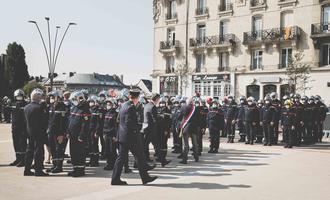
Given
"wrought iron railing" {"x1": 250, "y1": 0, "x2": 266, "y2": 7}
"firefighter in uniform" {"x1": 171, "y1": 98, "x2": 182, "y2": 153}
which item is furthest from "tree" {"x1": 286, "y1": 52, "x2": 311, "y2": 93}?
"firefighter in uniform" {"x1": 171, "y1": 98, "x2": 182, "y2": 153}

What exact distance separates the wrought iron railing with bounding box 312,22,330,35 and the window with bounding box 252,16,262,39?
5.47 metres

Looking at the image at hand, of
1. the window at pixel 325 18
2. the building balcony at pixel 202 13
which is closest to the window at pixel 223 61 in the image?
the building balcony at pixel 202 13

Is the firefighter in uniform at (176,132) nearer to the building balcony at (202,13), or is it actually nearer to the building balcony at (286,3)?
the building balcony at (286,3)

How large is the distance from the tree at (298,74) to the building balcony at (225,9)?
10.2 m

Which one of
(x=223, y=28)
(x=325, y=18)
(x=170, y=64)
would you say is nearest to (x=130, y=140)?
(x=325, y=18)

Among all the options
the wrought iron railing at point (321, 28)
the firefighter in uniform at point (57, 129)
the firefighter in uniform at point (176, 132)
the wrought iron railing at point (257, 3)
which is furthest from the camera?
the wrought iron railing at point (257, 3)

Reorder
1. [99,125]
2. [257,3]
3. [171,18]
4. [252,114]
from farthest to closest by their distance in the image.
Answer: [171,18]
[257,3]
[252,114]
[99,125]

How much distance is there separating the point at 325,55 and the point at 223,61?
10949mm

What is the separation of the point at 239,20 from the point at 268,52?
504cm

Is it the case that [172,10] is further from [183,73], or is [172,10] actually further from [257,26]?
[257,26]

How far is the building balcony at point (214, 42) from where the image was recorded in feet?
138

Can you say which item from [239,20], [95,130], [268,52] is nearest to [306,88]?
[268,52]

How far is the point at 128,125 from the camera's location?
28.7ft

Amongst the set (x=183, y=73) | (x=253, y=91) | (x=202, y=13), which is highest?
(x=202, y=13)
